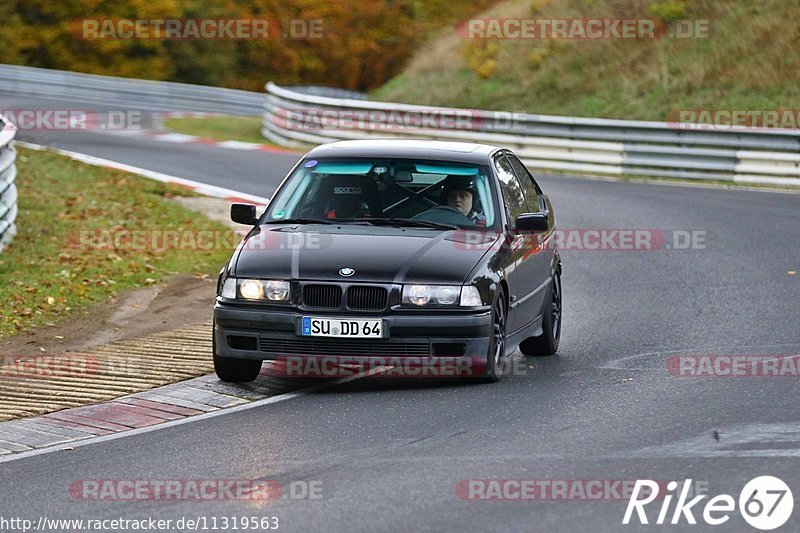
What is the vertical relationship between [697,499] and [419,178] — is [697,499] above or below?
below

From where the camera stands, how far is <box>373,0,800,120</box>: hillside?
31266 mm

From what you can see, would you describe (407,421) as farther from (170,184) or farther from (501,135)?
(501,135)

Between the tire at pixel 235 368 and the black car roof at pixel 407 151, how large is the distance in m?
1.76

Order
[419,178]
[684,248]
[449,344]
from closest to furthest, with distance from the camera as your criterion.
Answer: [449,344] → [419,178] → [684,248]

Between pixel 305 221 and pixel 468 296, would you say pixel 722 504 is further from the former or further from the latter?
pixel 305 221

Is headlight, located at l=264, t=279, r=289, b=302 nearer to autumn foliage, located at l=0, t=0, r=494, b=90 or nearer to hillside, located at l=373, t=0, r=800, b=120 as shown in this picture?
hillside, located at l=373, t=0, r=800, b=120

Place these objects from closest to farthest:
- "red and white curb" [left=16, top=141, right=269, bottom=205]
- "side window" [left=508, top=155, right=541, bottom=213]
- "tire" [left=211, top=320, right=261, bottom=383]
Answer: "tire" [left=211, top=320, right=261, bottom=383] < "side window" [left=508, top=155, right=541, bottom=213] < "red and white curb" [left=16, top=141, right=269, bottom=205]

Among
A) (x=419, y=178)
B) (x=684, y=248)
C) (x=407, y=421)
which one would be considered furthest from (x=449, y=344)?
(x=684, y=248)

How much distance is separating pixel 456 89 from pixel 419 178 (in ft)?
87.2

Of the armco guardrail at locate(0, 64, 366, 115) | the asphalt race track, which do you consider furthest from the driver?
the armco guardrail at locate(0, 64, 366, 115)

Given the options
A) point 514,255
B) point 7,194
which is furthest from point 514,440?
point 7,194

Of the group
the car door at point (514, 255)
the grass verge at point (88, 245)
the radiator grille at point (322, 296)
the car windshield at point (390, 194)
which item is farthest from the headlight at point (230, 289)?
the grass verge at point (88, 245)

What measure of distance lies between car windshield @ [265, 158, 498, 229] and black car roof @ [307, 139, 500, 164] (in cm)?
6

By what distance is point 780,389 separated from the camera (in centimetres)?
962
